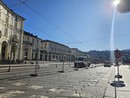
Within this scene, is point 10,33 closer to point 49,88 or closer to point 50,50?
point 49,88

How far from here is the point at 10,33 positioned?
52.4 metres

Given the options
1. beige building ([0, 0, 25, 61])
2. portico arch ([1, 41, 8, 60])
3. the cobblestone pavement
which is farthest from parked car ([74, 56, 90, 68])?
the cobblestone pavement

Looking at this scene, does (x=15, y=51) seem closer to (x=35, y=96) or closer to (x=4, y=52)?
(x=4, y=52)

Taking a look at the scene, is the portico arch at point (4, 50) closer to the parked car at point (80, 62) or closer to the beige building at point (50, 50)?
the parked car at point (80, 62)

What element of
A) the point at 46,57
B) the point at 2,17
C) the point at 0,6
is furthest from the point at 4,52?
the point at 46,57

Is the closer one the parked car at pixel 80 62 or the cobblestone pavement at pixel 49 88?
the cobblestone pavement at pixel 49 88

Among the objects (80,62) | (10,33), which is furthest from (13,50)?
(80,62)

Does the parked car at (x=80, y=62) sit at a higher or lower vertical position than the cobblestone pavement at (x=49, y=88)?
higher

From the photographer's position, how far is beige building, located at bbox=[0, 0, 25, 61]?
1822 inches

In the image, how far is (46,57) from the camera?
339ft

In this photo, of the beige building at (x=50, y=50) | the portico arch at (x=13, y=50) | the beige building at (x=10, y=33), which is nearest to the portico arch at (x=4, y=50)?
the beige building at (x=10, y=33)

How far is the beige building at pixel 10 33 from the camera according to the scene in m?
46.3

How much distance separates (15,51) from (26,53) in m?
17.7

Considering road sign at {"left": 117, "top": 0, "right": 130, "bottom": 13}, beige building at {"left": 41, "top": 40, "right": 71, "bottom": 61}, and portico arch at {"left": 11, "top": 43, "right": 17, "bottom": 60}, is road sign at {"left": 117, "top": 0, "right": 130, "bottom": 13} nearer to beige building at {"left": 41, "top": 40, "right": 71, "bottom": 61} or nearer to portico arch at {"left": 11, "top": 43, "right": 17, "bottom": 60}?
portico arch at {"left": 11, "top": 43, "right": 17, "bottom": 60}
